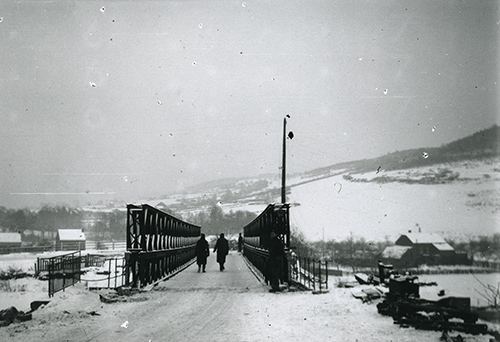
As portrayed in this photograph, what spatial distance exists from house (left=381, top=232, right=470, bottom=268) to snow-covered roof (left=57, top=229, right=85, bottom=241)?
208 feet

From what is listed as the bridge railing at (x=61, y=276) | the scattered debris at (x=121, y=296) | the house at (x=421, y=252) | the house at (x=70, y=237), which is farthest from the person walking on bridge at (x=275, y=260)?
the house at (x=70, y=237)

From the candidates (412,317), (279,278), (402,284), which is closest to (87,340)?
(412,317)

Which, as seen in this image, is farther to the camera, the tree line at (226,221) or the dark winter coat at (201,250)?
the tree line at (226,221)

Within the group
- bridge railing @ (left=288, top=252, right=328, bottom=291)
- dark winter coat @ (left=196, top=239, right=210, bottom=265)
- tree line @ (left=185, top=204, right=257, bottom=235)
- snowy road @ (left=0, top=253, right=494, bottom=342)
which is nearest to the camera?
snowy road @ (left=0, top=253, right=494, bottom=342)

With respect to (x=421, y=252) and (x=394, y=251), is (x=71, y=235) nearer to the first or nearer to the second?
(x=394, y=251)

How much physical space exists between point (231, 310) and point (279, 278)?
14.0 ft

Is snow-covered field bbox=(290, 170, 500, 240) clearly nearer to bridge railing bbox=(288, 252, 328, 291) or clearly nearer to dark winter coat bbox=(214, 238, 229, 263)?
bridge railing bbox=(288, 252, 328, 291)

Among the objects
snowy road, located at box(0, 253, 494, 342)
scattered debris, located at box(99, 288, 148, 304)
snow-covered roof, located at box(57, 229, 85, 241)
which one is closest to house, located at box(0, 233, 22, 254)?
snow-covered roof, located at box(57, 229, 85, 241)

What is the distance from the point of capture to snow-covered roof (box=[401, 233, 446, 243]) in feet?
58.7

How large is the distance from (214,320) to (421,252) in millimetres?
17443

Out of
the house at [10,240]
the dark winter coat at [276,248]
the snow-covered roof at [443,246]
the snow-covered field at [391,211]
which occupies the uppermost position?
the snow-covered field at [391,211]

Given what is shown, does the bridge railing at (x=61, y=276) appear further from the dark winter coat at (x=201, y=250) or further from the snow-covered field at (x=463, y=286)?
the snow-covered field at (x=463, y=286)

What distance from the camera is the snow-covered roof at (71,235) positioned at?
79.6m

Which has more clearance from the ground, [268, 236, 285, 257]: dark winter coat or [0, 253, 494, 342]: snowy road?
[268, 236, 285, 257]: dark winter coat
